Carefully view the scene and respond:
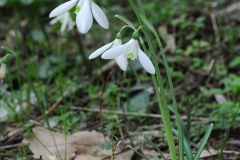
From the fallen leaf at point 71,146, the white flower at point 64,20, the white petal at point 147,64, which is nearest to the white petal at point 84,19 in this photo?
the white petal at point 147,64

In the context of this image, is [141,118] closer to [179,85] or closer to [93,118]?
[93,118]

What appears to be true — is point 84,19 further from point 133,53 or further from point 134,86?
point 134,86

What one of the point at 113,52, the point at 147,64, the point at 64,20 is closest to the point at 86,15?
the point at 113,52

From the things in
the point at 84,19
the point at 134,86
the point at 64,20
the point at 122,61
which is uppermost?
the point at 84,19

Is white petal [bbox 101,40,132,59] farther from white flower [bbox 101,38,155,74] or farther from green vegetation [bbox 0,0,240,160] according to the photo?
green vegetation [bbox 0,0,240,160]

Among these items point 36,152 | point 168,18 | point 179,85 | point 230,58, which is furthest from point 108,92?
point 168,18

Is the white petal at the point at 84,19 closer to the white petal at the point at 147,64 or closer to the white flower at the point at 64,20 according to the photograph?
the white petal at the point at 147,64

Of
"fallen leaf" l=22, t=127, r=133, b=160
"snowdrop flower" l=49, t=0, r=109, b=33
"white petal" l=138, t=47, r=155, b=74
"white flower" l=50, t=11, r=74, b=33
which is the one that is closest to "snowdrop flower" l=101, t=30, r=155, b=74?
"white petal" l=138, t=47, r=155, b=74
